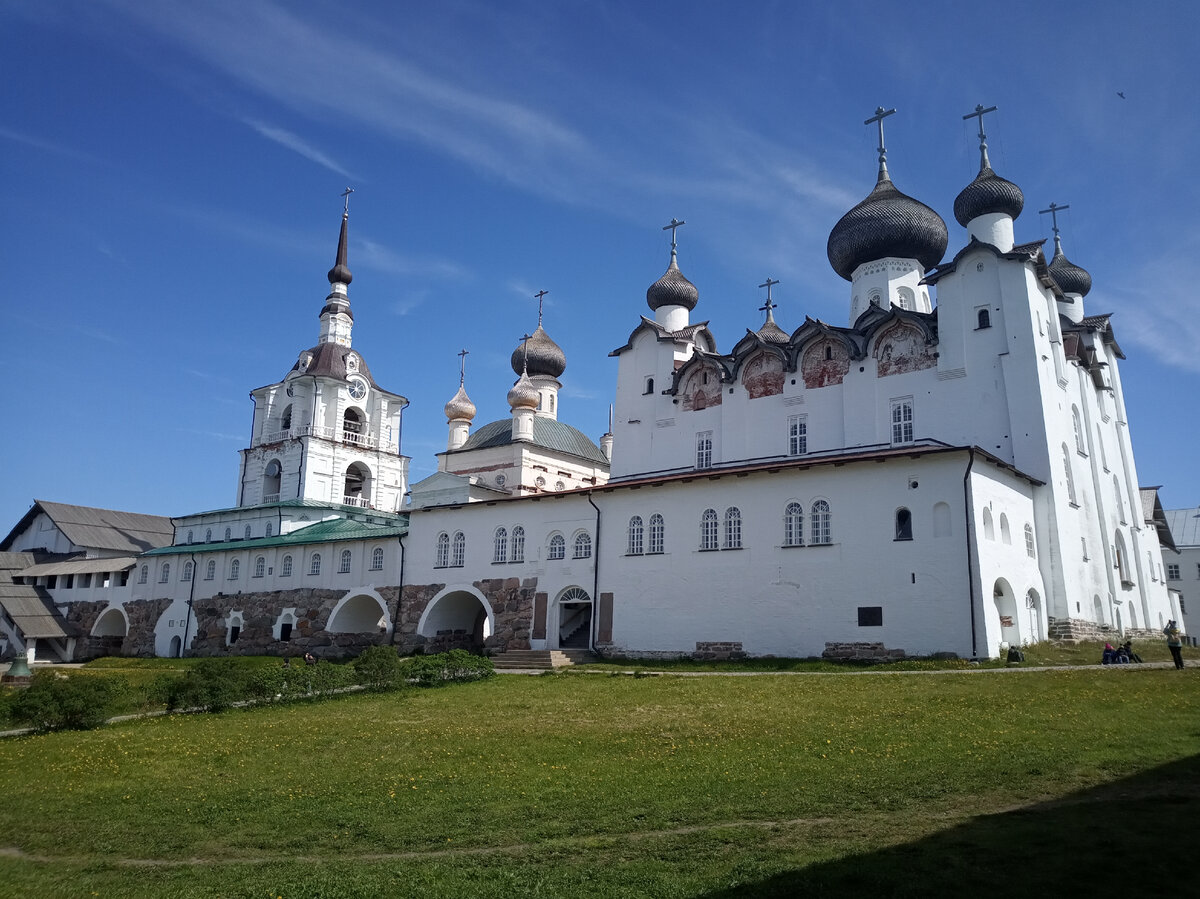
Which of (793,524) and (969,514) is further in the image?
(793,524)

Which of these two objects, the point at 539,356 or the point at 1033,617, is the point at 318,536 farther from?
the point at 1033,617

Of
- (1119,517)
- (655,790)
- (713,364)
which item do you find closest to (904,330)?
(713,364)

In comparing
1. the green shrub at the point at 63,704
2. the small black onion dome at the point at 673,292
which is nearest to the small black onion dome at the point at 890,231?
the small black onion dome at the point at 673,292

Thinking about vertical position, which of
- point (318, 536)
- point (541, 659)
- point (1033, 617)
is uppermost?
point (318, 536)

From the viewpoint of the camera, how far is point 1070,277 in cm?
3775

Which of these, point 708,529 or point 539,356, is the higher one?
point 539,356

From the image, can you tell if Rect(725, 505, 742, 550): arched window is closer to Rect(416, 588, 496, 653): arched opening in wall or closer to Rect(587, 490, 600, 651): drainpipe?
Rect(587, 490, 600, 651): drainpipe

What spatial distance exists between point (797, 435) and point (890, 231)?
8348mm

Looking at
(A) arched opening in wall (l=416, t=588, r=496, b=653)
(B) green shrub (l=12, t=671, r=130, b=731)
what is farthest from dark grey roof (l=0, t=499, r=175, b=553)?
(B) green shrub (l=12, t=671, r=130, b=731)

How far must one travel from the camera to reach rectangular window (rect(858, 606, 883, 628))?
76.1 feet

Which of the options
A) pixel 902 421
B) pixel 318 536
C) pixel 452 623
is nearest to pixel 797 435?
pixel 902 421

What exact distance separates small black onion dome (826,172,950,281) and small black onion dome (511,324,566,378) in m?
22.1

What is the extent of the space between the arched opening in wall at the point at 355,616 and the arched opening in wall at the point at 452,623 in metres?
3.90

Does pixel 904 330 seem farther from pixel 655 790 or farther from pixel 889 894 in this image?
pixel 889 894
